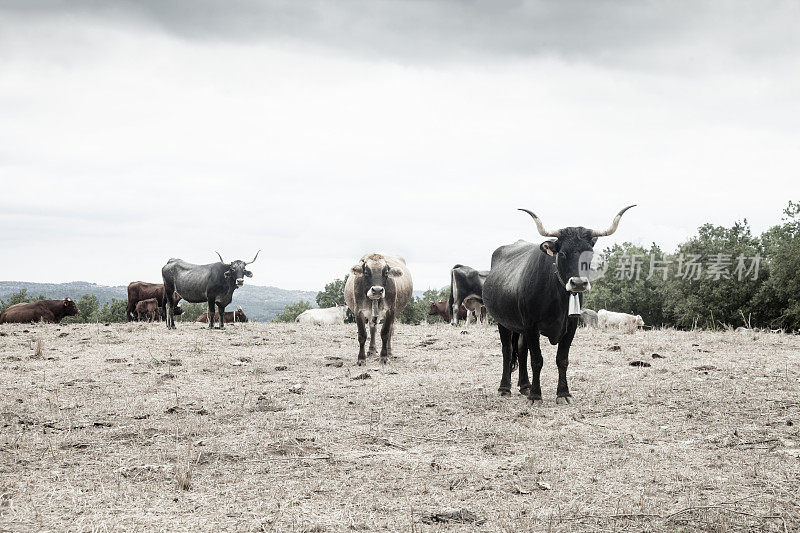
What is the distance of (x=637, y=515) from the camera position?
193 inches

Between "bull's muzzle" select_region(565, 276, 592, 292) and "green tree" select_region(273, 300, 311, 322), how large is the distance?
71.9 m

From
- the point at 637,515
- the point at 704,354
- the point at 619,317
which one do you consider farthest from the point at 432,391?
the point at 619,317

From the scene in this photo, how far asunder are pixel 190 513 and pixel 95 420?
13.1 ft

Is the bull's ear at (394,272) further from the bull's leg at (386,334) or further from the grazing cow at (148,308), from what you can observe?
the grazing cow at (148,308)

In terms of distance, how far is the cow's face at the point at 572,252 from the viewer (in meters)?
8.60

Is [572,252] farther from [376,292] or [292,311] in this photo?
[292,311]

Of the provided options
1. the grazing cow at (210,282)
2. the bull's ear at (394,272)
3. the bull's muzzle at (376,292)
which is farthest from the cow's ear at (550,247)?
the grazing cow at (210,282)

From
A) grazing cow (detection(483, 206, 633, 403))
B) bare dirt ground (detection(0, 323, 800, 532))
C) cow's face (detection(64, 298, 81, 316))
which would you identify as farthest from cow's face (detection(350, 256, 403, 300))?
cow's face (detection(64, 298, 81, 316))

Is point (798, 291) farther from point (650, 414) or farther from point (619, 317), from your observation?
point (650, 414)

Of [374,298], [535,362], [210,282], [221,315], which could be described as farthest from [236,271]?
[535,362]

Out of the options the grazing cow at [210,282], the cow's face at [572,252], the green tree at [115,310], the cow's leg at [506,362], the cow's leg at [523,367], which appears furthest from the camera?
the green tree at [115,310]

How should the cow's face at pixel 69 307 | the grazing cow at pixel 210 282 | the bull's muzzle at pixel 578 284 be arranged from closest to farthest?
1. the bull's muzzle at pixel 578 284
2. the grazing cow at pixel 210 282
3. the cow's face at pixel 69 307

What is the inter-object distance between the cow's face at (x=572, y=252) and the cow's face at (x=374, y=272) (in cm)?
556

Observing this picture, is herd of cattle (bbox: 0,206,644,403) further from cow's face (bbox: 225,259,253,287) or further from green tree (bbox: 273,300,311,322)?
green tree (bbox: 273,300,311,322)
